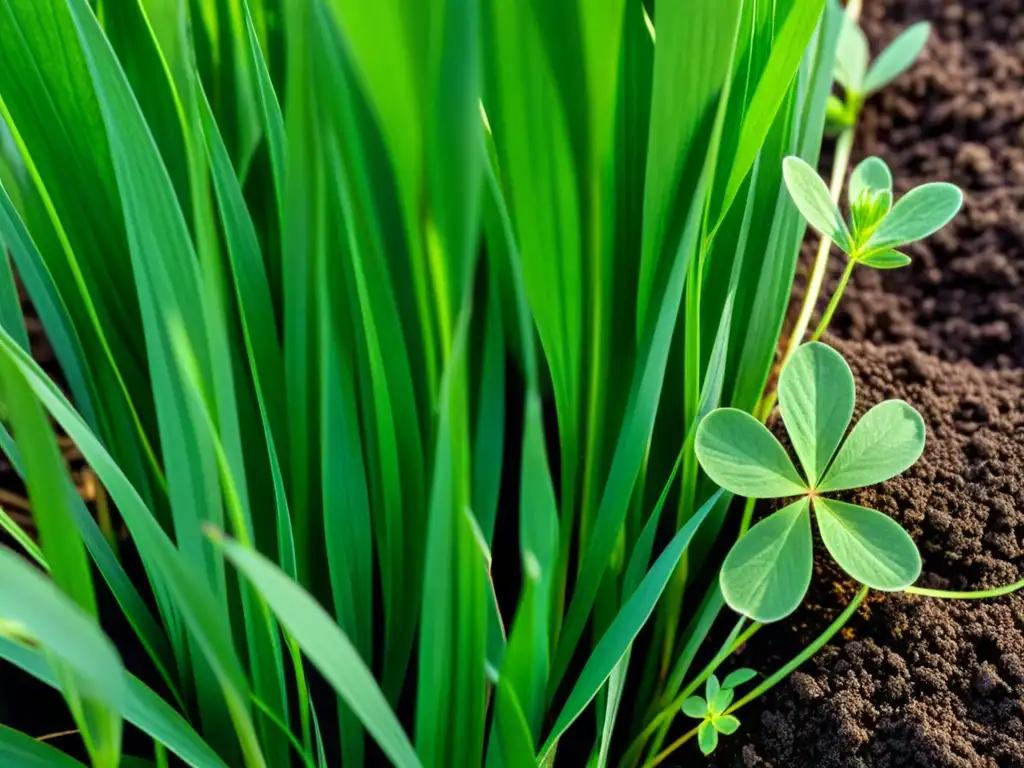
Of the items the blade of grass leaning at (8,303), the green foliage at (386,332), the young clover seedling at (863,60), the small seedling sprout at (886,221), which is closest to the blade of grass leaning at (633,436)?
the green foliage at (386,332)

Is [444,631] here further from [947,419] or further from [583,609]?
[947,419]

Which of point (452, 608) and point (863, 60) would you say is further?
point (863, 60)

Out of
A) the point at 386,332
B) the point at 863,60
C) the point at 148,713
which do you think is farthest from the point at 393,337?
the point at 863,60

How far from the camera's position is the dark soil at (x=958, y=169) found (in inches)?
32.6

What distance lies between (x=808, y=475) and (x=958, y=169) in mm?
552

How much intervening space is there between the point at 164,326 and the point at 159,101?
A: 0.17 m

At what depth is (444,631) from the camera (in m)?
0.46

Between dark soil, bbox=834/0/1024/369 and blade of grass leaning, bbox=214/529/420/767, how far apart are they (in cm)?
58

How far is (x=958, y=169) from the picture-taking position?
938mm

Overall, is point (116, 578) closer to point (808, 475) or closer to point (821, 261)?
point (808, 475)

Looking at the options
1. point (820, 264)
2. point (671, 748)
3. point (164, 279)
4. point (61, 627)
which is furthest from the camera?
point (820, 264)

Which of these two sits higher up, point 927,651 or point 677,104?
point 677,104

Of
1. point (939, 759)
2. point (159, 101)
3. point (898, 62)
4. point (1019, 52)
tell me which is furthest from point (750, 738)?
point (1019, 52)

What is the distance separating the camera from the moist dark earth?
556 millimetres
